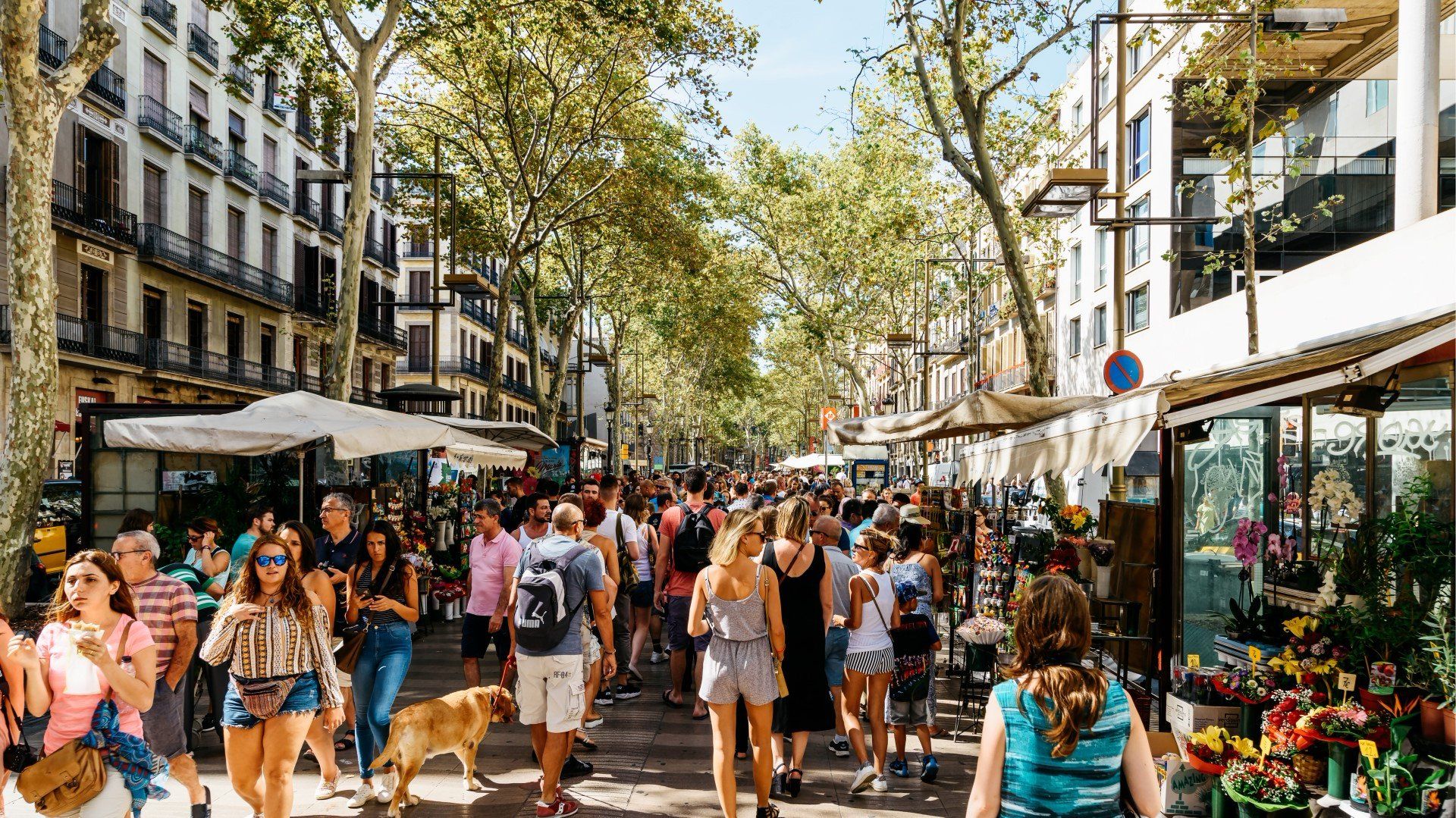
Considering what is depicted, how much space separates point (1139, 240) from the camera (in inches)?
1150

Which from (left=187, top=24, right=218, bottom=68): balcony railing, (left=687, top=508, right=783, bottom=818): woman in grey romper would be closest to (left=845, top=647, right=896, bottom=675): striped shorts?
(left=687, top=508, right=783, bottom=818): woman in grey romper

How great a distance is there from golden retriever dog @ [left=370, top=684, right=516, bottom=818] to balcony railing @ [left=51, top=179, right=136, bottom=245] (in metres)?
21.6

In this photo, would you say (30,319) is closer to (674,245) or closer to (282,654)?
(282,654)

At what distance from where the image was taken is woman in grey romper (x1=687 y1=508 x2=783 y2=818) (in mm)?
5703

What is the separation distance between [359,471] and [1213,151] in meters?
13.7

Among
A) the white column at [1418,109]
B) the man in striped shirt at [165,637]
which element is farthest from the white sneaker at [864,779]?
the white column at [1418,109]

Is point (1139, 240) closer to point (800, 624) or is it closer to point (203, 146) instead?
point (203, 146)

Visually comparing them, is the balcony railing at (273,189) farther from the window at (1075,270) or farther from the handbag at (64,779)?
the handbag at (64,779)

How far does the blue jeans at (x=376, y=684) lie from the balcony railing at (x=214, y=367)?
24.1 m

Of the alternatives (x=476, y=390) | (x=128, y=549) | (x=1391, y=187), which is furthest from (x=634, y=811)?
(x=476, y=390)

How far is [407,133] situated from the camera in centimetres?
2384

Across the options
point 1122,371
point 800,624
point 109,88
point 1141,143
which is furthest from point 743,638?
point 1141,143

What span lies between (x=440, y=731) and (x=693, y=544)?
127 inches

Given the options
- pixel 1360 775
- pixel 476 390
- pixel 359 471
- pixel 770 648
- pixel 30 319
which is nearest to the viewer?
pixel 1360 775
